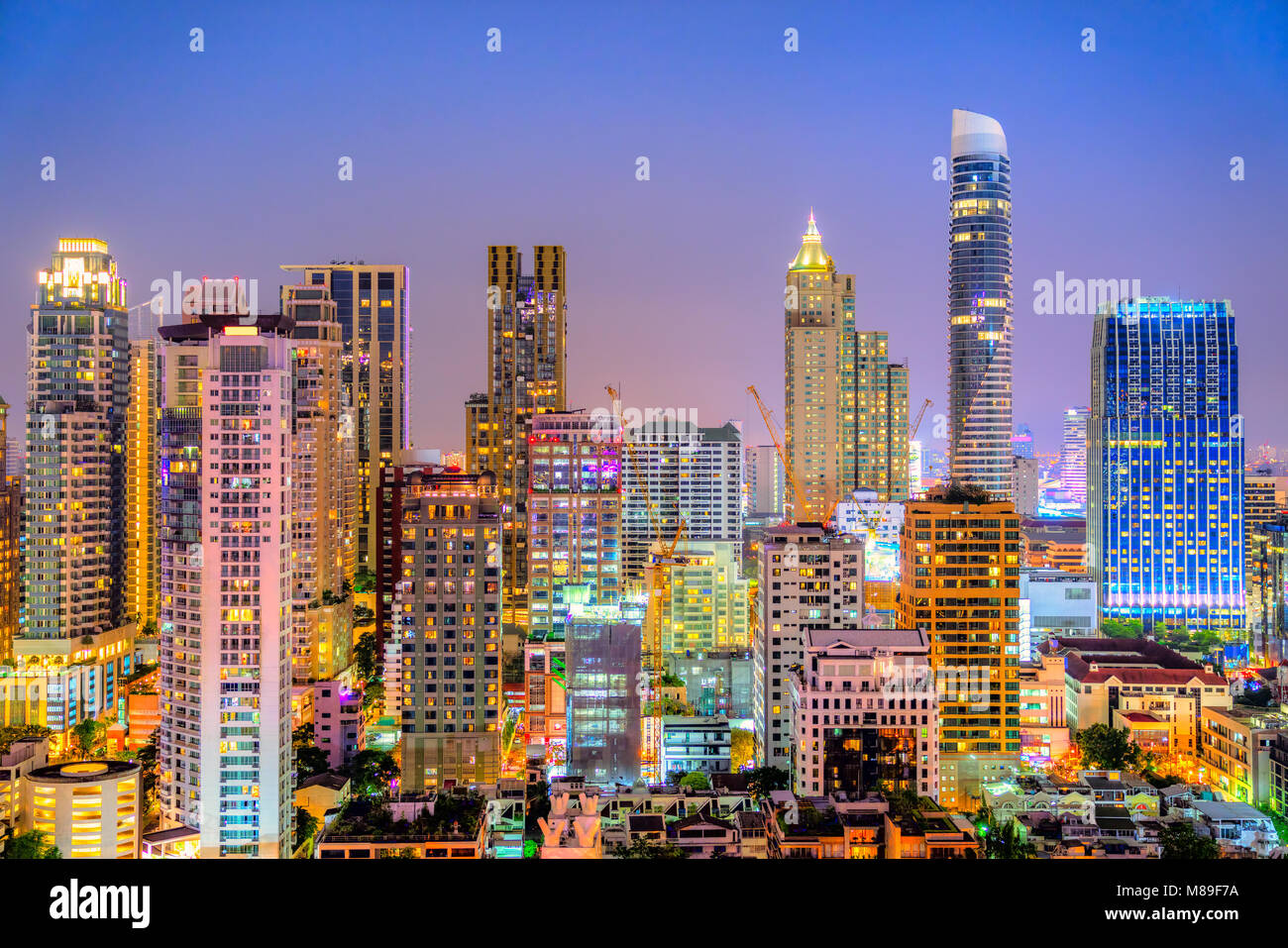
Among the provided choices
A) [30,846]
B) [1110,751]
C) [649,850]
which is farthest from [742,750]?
[30,846]

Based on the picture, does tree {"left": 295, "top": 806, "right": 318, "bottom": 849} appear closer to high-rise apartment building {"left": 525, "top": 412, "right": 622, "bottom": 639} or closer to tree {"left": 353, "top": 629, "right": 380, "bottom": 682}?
tree {"left": 353, "top": 629, "right": 380, "bottom": 682}

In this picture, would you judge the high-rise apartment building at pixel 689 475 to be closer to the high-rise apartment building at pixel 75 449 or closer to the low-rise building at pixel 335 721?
the high-rise apartment building at pixel 75 449

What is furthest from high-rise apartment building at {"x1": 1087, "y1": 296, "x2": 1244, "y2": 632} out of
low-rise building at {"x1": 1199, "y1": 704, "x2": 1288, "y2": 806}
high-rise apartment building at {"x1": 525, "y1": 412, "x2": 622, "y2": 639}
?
high-rise apartment building at {"x1": 525, "y1": 412, "x2": 622, "y2": 639}

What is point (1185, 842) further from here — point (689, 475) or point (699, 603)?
point (689, 475)

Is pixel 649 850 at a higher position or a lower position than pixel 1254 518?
lower

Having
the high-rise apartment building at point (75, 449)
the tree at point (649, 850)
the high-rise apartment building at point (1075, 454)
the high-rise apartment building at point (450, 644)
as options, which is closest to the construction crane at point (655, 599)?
the high-rise apartment building at point (450, 644)
